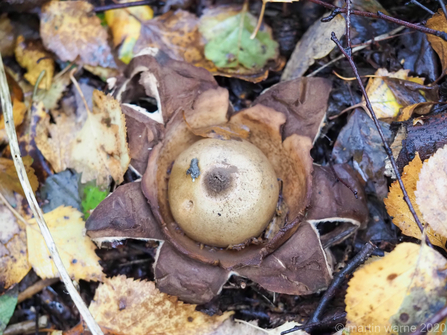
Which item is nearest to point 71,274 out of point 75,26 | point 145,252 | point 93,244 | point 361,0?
point 93,244

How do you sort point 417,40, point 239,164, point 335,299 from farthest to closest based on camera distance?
point 417,40, point 335,299, point 239,164

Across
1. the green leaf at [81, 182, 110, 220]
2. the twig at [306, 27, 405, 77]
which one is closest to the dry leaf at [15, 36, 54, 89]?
the green leaf at [81, 182, 110, 220]

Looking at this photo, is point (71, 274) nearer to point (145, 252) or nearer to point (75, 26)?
point (145, 252)

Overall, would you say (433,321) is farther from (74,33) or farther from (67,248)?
(74,33)

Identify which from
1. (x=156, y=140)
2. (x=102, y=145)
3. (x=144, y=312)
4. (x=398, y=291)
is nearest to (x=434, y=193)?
(x=398, y=291)

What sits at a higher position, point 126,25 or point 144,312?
point 126,25

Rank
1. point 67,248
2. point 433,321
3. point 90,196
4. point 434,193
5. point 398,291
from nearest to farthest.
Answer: point 433,321, point 398,291, point 434,193, point 67,248, point 90,196

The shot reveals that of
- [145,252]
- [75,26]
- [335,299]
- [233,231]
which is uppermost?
[75,26]
